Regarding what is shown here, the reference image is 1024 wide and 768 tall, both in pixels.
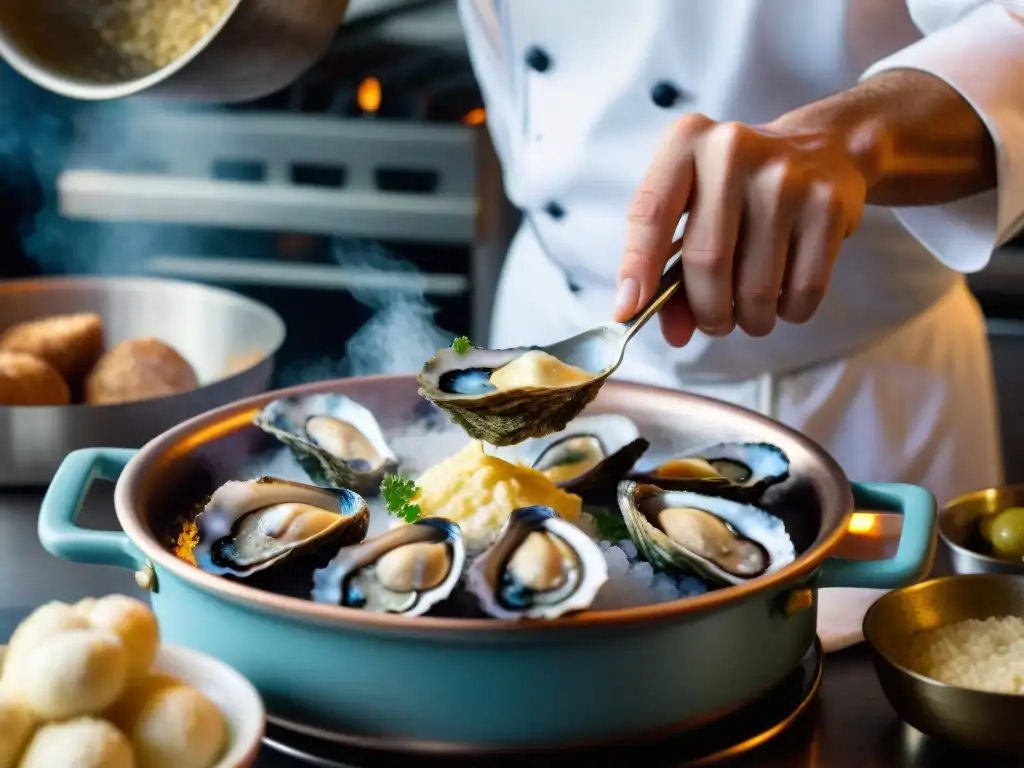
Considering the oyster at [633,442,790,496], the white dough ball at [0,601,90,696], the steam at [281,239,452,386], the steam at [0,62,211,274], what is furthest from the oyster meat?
the steam at [0,62,211,274]

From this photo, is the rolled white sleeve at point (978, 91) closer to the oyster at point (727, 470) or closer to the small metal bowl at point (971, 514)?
the small metal bowl at point (971, 514)

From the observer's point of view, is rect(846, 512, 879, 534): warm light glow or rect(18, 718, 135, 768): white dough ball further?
rect(846, 512, 879, 534): warm light glow

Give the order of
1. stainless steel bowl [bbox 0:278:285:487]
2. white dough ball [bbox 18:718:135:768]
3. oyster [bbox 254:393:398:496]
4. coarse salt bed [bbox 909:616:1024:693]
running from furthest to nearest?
stainless steel bowl [bbox 0:278:285:487], oyster [bbox 254:393:398:496], coarse salt bed [bbox 909:616:1024:693], white dough ball [bbox 18:718:135:768]

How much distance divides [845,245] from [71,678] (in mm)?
1067

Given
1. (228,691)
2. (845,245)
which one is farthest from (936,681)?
(845,245)

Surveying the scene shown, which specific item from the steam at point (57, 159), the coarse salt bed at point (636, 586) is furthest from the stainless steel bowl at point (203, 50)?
the steam at point (57, 159)

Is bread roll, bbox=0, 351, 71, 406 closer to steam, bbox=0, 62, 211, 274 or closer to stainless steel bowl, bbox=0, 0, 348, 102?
stainless steel bowl, bbox=0, 0, 348, 102

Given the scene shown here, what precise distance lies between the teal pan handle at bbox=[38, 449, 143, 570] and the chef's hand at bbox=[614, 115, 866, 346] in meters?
0.40

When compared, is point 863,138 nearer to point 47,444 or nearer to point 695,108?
point 695,108

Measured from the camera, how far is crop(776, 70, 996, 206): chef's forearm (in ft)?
3.39

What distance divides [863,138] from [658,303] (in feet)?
0.80

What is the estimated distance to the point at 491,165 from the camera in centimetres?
235

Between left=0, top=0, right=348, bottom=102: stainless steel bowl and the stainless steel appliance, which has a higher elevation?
left=0, top=0, right=348, bottom=102: stainless steel bowl

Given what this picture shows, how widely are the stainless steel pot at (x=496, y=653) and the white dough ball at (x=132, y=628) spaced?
0.06m
